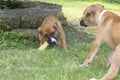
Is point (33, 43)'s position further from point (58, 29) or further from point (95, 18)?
point (95, 18)

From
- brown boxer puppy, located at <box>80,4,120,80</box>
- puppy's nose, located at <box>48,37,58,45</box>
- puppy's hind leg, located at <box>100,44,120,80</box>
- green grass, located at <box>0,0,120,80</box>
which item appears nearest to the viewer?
puppy's hind leg, located at <box>100,44,120,80</box>

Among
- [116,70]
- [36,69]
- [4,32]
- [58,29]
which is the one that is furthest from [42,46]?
[116,70]

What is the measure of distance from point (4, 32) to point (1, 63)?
9.75 ft

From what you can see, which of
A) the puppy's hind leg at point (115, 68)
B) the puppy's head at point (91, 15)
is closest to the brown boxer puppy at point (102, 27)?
the puppy's head at point (91, 15)

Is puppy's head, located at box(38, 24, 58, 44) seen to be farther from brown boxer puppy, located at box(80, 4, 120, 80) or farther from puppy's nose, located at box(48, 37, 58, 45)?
brown boxer puppy, located at box(80, 4, 120, 80)

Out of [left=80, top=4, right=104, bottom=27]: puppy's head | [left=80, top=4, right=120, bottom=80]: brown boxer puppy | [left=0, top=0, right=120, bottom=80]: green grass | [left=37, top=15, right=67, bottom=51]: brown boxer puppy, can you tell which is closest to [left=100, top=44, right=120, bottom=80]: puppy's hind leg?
[left=0, top=0, right=120, bottom=80]: green grass

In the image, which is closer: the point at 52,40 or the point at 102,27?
the point at 102,27

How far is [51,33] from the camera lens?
27.8 feet

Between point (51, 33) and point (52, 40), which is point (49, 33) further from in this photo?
point (52, 40)

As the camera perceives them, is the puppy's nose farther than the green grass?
Yes

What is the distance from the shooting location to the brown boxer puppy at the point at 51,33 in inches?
334

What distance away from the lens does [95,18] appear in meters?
7.19

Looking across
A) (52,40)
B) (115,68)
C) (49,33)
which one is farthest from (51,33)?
(115,68)

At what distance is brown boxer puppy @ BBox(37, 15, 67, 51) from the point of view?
27.8ft
